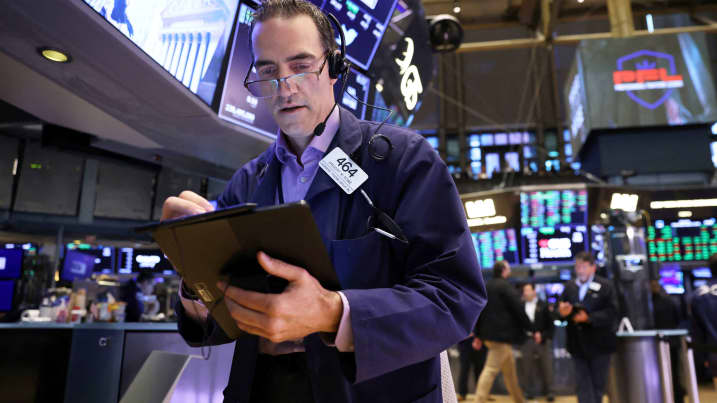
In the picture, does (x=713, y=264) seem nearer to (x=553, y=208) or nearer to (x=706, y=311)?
(x=706, y=311)

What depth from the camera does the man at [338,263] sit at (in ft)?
2.47

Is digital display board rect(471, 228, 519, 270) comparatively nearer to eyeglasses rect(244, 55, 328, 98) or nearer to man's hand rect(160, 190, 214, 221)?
eyeglasses rect(244, 55, 328, 98)

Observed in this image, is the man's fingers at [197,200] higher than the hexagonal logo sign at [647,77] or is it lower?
lower

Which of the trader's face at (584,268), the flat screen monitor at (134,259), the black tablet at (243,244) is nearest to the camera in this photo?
the black tablet at (243,244)

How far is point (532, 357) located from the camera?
756 centimetres

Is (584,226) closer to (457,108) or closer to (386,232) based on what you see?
(386,232)

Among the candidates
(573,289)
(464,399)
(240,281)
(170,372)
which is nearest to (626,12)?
(573,289)

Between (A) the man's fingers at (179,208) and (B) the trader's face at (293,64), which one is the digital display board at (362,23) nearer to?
(B) the trader's face at (293,64)

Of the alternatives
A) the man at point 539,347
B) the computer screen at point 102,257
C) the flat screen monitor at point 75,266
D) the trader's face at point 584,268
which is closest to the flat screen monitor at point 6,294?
the flat screen monitor at point 75,266

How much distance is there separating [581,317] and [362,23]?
10.6ft

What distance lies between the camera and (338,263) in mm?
918

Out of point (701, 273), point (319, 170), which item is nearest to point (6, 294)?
point (319, 170)

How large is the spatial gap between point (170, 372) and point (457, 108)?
49.8 feet

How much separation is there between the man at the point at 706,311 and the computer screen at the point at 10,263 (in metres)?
6.40
